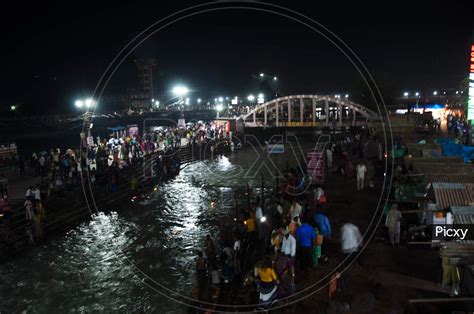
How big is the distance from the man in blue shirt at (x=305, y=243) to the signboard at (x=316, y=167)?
938 centimetres

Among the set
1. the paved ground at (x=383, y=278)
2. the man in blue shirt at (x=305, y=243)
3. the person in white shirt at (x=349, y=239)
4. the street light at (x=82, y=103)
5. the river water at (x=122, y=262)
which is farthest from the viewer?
the street light at (x=82, y=103)

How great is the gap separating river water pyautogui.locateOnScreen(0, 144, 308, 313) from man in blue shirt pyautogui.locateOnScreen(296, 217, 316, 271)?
3.73m

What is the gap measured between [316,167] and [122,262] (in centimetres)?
1066

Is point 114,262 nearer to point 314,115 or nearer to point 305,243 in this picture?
point 305,243

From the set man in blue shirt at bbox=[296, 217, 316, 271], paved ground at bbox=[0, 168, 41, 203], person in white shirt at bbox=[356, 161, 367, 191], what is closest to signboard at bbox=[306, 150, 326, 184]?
person in white shirt at bbox=[356, 161, 367, 191]

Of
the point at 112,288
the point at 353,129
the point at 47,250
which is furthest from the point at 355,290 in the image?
the point at 353,129

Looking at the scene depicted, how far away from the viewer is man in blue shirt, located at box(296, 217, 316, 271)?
345 inches

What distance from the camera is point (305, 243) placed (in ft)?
28.9

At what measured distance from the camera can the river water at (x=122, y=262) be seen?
10.3 m

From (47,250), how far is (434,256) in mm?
14138

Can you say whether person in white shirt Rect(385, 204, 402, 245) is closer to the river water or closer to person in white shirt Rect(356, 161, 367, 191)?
the river water

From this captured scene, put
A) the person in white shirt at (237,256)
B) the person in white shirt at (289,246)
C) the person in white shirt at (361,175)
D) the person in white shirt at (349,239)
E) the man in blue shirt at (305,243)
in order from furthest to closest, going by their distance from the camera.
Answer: the person in white shirt at (361,175) → the person in white shirt at (237,256) → the person in white shirt at (349,239) → the man in blue shirt at (305,243) → the person in white shirt at (289,246)

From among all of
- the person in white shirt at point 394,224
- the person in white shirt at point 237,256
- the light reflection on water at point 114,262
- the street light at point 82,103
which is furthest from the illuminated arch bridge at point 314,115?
the person in white shirt at point 237,256

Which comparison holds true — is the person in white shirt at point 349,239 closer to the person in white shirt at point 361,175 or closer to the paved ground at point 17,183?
the person in white shirt at point 361,175
